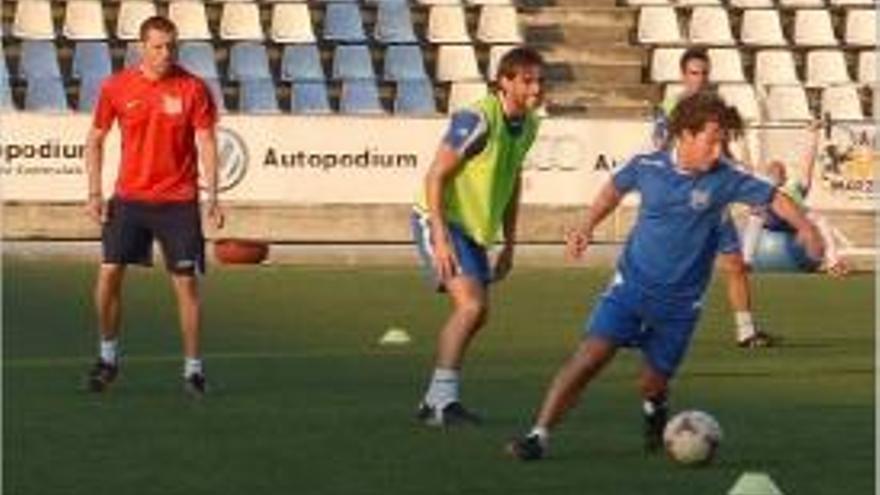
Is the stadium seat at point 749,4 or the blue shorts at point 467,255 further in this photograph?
the stadium seat at point 749,4

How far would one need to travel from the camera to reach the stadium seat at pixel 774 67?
3638 cm

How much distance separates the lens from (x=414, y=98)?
112ft

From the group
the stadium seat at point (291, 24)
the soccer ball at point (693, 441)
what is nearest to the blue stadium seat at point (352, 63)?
the stadium seat at point (291, 24)

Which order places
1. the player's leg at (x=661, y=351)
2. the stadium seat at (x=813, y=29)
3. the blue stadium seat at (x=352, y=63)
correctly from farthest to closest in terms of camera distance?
1. the stadium seat at (x=813, y=29)
2. the blue stadium seat at (x=352, y=63)
3. the player's leg at (x=661, y=351)

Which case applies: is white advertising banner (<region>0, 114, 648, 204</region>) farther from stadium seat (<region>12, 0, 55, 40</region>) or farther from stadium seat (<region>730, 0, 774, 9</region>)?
stadium seat (<region>730, 0, 774, 9</region>)

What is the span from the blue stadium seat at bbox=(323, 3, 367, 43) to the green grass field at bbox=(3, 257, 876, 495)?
1229 centimetres

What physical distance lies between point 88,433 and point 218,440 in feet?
2.17

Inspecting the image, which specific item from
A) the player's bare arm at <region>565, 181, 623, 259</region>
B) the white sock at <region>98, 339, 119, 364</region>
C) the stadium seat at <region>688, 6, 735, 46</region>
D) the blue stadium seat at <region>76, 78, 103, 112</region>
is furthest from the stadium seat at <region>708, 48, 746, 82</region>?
the player's bare arm at <region>565, 181, 623, 259</region>

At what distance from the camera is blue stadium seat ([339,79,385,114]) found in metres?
33.8

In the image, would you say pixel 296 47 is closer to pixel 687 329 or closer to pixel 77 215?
pixel 77 215

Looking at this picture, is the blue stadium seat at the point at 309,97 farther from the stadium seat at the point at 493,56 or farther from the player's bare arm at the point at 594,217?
the player's bare arm at the point at 594,217

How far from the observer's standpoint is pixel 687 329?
1145 centimetres

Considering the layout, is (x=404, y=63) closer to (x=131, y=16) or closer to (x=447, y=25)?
(x=447, y=25)

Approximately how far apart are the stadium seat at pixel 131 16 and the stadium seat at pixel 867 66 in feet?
31.8
